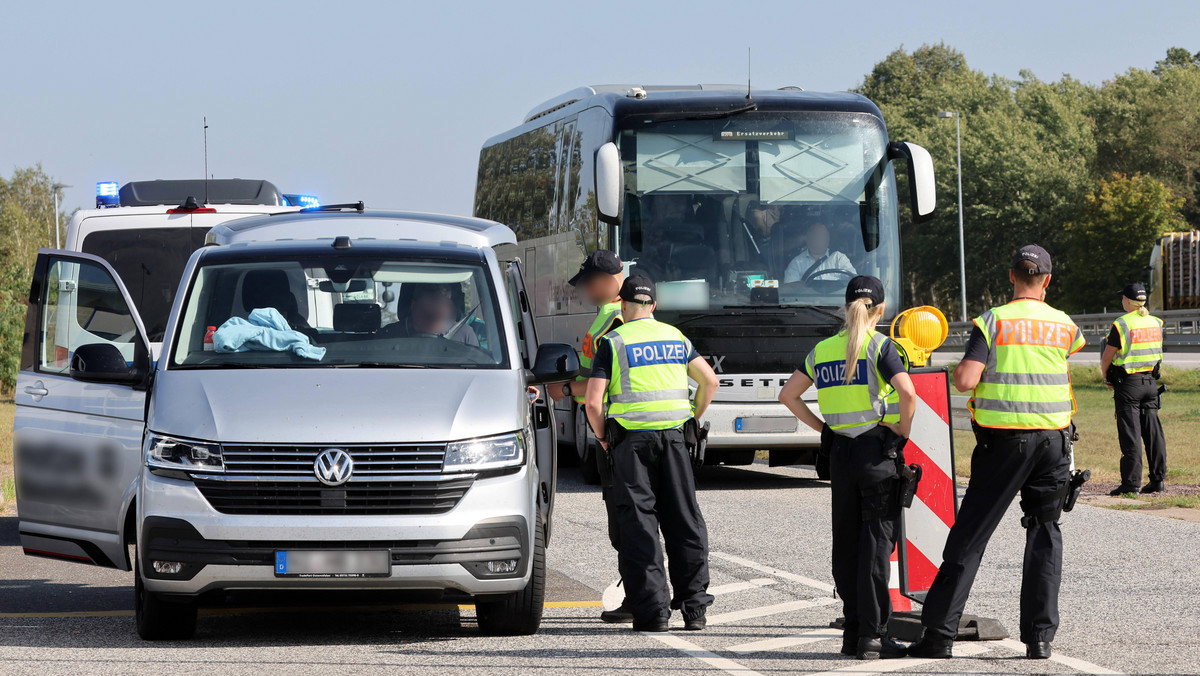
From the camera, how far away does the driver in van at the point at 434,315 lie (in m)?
7.78

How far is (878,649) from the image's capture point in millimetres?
6910

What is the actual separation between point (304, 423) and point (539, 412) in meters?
2.33

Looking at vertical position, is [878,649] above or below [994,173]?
below

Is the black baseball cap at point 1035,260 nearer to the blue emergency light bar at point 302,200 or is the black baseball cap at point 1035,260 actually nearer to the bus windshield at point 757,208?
the bus windshield at point 757,208

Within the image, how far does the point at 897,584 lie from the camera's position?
25.1 ft

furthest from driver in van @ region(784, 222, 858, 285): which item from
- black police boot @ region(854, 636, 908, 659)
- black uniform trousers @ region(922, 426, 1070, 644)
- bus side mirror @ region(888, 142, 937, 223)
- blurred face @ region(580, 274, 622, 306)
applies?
black police boot @ region(854, 636, 908, 659)

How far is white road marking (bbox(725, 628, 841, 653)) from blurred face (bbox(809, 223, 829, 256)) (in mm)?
7506

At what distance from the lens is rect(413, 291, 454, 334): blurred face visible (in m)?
7.79

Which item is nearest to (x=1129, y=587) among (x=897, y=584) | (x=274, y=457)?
(x=897, y=584)

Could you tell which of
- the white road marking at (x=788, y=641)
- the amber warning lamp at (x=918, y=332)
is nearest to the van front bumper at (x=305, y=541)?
the white road marking at (x=788, y=641)

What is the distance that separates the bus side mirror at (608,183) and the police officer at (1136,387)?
474 centimetres

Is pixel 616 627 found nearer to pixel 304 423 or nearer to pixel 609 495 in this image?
pixel 609 495

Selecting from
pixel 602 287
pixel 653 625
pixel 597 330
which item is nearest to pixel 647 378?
pixel 602 287

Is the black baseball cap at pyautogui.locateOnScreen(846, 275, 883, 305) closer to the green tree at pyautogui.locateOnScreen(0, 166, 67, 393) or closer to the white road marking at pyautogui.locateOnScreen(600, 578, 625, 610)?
the white road marking at pyautogui.locateOnScreen(600, 578, 625, 610)
